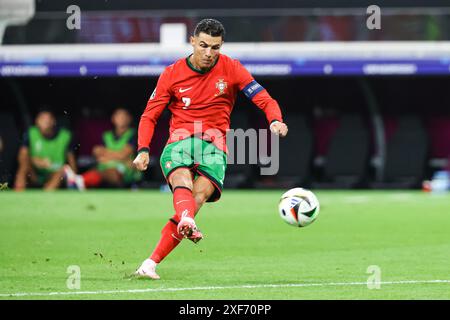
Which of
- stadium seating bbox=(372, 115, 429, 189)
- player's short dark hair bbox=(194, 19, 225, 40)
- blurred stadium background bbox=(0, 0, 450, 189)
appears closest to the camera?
player's short dark hair bbox=(194, 19, 225, 40)

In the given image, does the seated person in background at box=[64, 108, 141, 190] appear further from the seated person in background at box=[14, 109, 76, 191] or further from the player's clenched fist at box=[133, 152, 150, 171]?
the player's clenched fist at box=[133, 152, 150, 171]

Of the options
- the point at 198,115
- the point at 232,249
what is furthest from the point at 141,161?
the point at 232,249

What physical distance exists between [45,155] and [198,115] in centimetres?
1279

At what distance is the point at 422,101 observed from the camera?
2362 cm

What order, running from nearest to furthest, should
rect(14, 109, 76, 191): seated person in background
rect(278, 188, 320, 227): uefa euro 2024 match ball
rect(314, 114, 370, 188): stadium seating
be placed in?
1. rect(278, 188, 320, 227): uefa euro 2024 match ball
2. rect(14, 109, 76, 191): seated person in background
3. rect(314, 114, 370, 188): stadium seating

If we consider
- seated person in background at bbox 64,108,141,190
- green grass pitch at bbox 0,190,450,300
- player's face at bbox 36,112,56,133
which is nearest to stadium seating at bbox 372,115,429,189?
green grass pitch at bbox 0,190,450,300

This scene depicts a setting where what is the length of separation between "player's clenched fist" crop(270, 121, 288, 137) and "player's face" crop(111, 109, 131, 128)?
45.2 feet

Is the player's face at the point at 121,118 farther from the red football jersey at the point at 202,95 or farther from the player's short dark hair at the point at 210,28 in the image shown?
the player's short dark hair at the point at 210,28

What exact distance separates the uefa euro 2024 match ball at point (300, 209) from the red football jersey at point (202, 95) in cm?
82

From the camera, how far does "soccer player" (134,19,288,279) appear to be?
962cm

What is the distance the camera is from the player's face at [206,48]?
9.61 m

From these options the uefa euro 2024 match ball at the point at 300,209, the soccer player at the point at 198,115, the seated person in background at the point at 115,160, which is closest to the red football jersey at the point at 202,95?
the soccer player at the point at 198,115

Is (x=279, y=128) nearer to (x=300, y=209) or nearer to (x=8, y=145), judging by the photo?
(x=300, y=209)

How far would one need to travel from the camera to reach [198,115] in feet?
32.6
